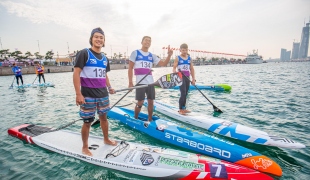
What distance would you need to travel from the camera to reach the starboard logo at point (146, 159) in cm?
327

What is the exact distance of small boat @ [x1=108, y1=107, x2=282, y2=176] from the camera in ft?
11.0

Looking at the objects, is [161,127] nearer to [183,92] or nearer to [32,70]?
[183,92]

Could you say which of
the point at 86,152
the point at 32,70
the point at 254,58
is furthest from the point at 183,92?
the point at 254,58

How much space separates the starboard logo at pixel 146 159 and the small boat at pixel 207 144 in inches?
50.0

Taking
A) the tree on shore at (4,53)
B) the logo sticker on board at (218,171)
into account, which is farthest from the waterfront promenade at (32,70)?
the logo sticker on board at (218,171)

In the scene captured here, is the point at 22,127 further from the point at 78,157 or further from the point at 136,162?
the point at 136,162

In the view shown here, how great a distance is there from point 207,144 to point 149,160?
153 cm

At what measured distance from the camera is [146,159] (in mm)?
3352

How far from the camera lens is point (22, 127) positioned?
5.32 metres

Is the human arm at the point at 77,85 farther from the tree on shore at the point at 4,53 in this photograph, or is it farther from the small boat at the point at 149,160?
the tree on shore at the point at 4,53

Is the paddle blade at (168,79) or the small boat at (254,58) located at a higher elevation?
the small boat at (254,58)

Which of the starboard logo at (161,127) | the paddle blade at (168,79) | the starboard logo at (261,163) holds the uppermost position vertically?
the paddle blade at (168,79)

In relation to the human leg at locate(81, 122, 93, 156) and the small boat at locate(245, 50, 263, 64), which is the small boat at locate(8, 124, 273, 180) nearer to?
the human leg at locate(81, 122, 93, 156)

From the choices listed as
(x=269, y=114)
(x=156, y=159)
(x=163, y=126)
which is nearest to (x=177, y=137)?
(x=163, y=126)
